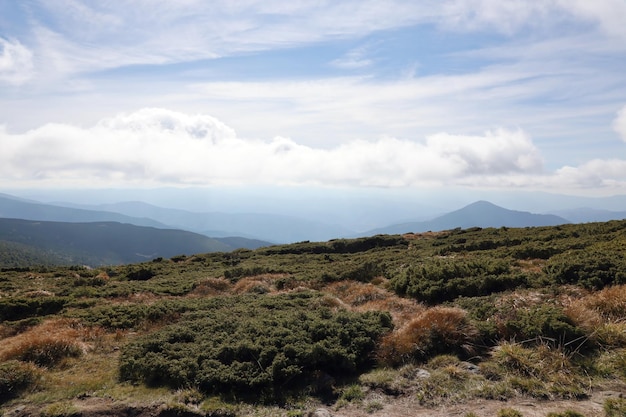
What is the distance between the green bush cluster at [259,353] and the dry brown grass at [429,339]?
0.58m

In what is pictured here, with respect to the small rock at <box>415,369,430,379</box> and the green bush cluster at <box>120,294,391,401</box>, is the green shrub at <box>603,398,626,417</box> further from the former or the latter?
the green bush cluster at <box>120,294,391,401</box>

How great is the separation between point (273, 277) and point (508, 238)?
18.7 metres

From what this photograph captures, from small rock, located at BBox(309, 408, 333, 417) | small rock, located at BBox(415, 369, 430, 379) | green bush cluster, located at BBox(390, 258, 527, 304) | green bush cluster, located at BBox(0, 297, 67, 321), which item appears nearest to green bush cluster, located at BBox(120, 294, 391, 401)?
small rock, located at BBox(309, 408, 333, 417)

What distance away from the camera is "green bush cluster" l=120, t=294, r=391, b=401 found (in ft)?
29.8

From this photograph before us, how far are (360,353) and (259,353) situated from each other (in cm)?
279

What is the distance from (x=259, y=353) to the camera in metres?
9.89

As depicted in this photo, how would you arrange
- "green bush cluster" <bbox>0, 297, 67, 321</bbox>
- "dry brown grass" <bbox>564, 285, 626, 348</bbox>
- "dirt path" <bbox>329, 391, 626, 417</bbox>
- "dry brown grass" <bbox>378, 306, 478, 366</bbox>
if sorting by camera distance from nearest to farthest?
"dirt path" <bbox>329, 391, 626, 417</bbox> → "dry brown grass" <bbox>564, 285, 626, 348</bbox> → "dry brown grass" <bbox>378, 306, 478, 366</bbox> → "green bush cluster" <bbox>0, 297, 67, 321</bbox>

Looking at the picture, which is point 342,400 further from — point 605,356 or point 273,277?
point 273,277

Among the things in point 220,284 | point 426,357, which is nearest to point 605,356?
point 426,357

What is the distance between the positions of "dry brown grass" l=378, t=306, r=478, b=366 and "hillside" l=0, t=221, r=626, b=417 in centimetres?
4

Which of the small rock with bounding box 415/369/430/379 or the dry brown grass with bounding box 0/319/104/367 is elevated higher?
the small rock with bounding box 415/369/430/379

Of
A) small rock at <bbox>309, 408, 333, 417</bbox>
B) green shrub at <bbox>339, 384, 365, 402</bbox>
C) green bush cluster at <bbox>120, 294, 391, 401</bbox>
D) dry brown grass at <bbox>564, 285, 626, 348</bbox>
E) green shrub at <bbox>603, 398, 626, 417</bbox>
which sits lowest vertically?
small rock at <bbox>309, 408, 333, 417</bbox>

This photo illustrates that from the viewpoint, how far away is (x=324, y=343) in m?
10.2

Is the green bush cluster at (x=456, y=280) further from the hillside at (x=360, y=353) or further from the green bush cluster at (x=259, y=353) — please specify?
the green bush cluster at (x=259, y=353)
